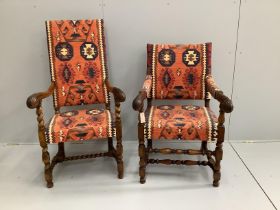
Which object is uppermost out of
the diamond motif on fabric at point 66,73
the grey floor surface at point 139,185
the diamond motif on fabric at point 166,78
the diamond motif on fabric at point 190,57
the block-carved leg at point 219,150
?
the diamond motif on fabric at point 190,57

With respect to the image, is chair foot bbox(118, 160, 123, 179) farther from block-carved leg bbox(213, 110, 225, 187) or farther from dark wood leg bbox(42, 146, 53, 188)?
block-carved leg bbox(213, 110, 225, 187)

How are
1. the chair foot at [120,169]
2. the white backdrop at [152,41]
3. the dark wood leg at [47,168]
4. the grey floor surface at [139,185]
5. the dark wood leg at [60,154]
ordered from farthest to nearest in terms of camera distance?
the white backdrop at [152,41] → the dark wood leg at [60,154] → the chair foot at [120,169] → the dark wood leg at [47,168] → the grey floor surface at [139,185]

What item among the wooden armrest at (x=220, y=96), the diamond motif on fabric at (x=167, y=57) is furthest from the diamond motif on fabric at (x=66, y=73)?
the wooden armrest at (x=220, y=96)

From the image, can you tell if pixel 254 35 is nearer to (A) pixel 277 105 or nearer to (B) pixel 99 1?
(A) pixel 277 105

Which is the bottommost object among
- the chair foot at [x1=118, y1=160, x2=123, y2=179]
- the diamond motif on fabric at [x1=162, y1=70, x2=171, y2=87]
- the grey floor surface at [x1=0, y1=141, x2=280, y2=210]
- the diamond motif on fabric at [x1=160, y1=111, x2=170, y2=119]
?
the grey floor surface at [x1=0, y1=141, x2=280, y2=210]

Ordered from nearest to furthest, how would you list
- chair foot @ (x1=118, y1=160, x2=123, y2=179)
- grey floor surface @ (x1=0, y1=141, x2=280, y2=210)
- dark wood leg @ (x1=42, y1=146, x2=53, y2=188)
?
grey floor surface @ (x1=0, y1=141, x2=280, y2=210) → dark wood leg @ (x1=42, y1=146, x2=53, y2=188) → chair foot @ (x1=118, y1=160, x2=123, y2=179)

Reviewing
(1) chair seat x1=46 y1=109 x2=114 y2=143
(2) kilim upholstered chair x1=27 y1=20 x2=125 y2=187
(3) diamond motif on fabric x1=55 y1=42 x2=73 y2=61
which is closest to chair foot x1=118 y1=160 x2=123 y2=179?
(2) kilim upholstered chair x1=27 y1=20 x2=125 y2=187

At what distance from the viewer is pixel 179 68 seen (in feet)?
7.59

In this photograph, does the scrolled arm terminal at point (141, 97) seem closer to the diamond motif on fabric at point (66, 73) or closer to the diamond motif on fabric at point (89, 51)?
the diamond motif on fabric at point (89, 51)

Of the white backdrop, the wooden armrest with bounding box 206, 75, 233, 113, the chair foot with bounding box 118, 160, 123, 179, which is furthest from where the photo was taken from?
the white backdrop

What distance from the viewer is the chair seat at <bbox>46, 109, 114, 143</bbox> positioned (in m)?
1.98

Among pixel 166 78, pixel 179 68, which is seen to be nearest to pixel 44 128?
pixel 166 78

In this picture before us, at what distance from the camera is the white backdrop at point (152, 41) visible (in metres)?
2.41

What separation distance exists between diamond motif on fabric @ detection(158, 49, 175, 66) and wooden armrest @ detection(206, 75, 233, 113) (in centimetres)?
32
